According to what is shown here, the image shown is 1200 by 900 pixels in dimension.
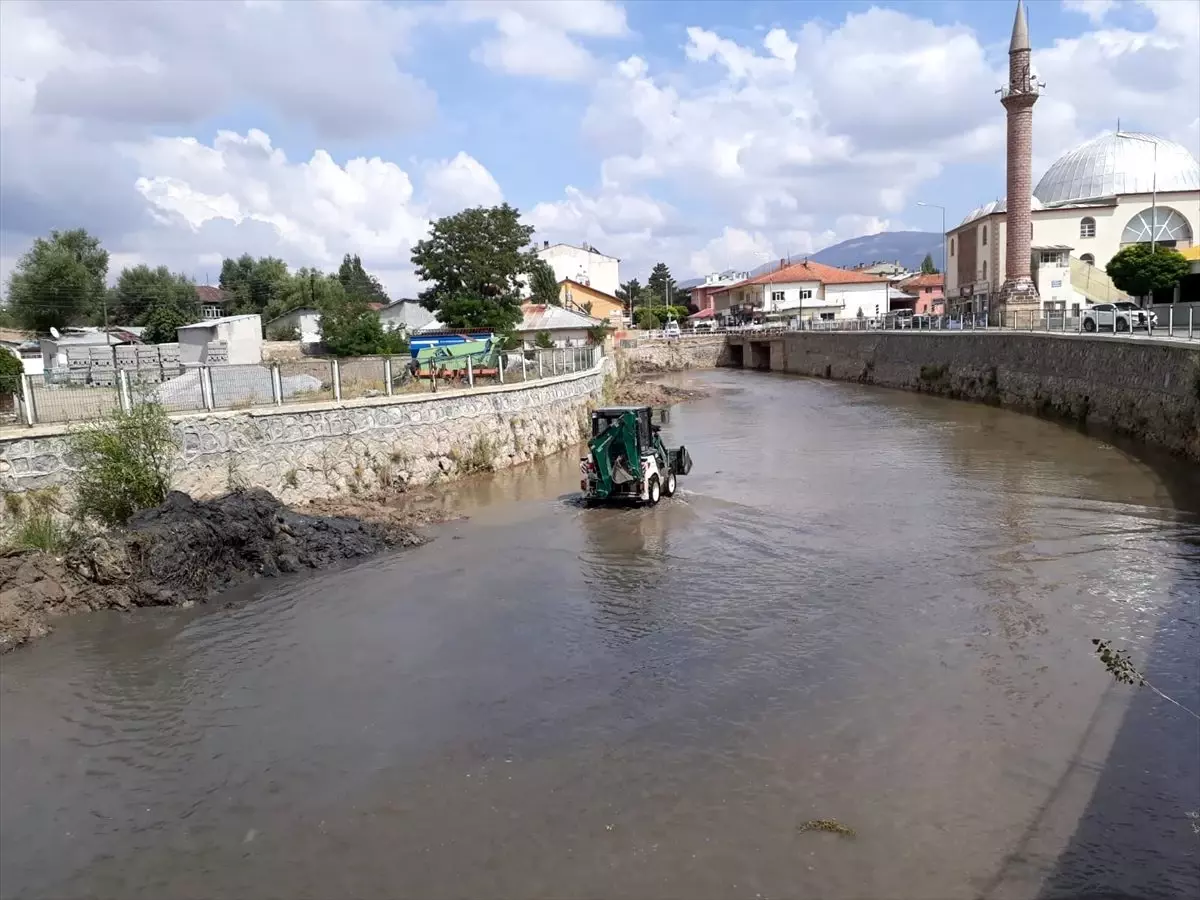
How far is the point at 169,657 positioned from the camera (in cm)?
1106

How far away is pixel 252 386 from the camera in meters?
17.9

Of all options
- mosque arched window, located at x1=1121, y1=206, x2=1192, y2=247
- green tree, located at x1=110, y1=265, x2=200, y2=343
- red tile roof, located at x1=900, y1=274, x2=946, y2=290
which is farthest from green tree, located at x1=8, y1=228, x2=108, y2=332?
red tile roof, located at x1=900, y1=274, x2=946, y2=290

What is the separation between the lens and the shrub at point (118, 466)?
1429 cm

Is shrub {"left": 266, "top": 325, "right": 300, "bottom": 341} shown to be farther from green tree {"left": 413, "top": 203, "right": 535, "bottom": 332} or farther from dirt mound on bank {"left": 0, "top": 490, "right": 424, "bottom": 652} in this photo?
dirt mound on bank {"left": 0, "top": 490, "right": 424, "bottom": 652}

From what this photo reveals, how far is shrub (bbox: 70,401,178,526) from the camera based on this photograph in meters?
14.3

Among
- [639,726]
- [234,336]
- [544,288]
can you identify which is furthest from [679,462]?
[544,288]

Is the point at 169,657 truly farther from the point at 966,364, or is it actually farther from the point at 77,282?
Answer: the point at 77,282

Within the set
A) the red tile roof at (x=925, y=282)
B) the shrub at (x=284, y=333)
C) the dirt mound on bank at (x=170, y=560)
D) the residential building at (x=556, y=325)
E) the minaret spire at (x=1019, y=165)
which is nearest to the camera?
the dirt mound on bank at (x=170, y=560)

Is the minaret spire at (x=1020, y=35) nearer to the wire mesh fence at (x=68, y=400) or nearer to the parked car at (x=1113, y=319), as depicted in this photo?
the parked car at (x=1113, y=319)

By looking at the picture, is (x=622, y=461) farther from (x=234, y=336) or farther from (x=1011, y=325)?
(x=1011, y=325)

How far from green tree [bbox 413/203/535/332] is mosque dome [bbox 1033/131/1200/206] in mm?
46349

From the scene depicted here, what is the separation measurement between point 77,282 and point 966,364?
57348 millimetres

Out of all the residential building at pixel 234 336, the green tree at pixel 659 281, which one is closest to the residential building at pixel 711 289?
the green tree at pixel 659 281

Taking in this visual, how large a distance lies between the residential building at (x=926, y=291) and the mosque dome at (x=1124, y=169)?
80.0 feet
